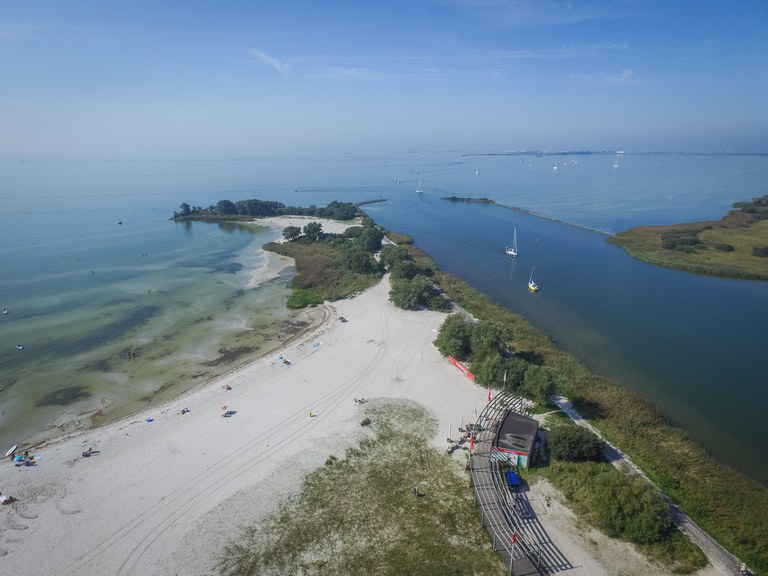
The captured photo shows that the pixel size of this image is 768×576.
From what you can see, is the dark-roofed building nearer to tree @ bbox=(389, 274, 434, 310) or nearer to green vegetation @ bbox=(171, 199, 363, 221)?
tree @ bbox=(389, 274, 434, 310)

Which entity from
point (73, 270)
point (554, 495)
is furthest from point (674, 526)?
point (73, 270)

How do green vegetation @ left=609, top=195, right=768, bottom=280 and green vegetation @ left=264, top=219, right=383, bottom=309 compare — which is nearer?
green vegetation @ left=264, top=219, right=383, bottom=309

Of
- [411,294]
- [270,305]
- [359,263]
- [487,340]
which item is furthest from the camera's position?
[359,263]

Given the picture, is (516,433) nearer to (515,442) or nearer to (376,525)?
(515,442)

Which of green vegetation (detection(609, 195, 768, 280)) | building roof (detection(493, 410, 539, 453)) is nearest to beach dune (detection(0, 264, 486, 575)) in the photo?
building roof (detection(493, 410, 539, 453))

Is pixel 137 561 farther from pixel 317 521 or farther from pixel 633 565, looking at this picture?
pixel 633 565

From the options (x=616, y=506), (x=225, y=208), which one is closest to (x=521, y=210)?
(x=225, y=208)
